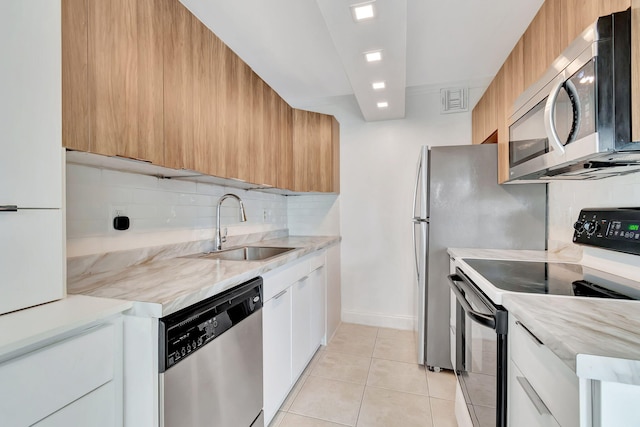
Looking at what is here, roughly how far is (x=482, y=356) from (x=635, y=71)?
108cm

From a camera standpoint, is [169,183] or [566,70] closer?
[566,70]

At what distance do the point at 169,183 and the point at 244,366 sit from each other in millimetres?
1139

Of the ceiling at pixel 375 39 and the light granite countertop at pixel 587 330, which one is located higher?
the ceiling at pixel 375 39

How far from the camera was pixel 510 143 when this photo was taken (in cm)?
169

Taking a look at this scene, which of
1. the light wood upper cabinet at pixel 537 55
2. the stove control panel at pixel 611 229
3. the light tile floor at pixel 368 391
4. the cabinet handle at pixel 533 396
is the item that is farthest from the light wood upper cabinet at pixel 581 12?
the light tile floor at pixel 368 391

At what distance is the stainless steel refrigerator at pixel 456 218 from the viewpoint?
195 cm

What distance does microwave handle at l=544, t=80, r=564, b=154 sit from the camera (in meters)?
1.06

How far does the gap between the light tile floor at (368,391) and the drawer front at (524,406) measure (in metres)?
0.95

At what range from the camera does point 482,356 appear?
44.1 inches

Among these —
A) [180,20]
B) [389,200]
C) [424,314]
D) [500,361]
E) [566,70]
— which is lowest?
[424,314]

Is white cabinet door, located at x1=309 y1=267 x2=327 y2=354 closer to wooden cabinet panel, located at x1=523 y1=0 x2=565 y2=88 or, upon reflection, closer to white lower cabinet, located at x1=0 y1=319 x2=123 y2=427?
white lower cabinet, located at x1=0 y1=319 x2=123 y2=427

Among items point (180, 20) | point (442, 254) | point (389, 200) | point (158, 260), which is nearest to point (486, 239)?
point (442, 254)

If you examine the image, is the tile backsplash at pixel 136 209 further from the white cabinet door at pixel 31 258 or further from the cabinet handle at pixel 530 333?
the cabinet handle at pixel 530 333

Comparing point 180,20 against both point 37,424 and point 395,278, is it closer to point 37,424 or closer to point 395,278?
point 37,424
